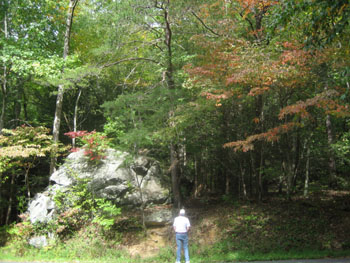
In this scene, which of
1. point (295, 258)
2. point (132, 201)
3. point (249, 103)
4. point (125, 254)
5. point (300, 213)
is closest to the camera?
point (295, 258)

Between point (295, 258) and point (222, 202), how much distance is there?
4.47 metres

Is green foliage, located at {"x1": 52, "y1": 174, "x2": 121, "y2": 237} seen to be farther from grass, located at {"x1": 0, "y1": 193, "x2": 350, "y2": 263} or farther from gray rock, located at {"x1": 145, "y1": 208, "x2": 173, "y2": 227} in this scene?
gray rock, located at {"x1": 145, "y1": 208, "x2": 173, "y2": 227}

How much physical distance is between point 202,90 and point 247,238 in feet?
16.8

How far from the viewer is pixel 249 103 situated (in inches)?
401

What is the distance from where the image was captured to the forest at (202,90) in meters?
7.22

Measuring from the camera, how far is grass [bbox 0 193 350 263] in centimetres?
774

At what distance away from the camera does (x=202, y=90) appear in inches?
334

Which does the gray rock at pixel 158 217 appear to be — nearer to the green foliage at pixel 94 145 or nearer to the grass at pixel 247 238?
the grass at pixel 247 238

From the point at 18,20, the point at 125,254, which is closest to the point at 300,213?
the point at 125,254

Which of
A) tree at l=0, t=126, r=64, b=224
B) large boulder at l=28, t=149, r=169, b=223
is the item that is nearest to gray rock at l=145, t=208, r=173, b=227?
large boulder at l=28, t=149, r=169, b=223

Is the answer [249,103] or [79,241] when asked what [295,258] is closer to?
[249,103]

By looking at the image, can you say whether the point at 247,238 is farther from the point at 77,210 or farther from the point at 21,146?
the point at 21,146

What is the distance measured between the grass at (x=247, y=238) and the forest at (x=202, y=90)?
1.17m

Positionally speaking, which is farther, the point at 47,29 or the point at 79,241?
the point at 47,29
